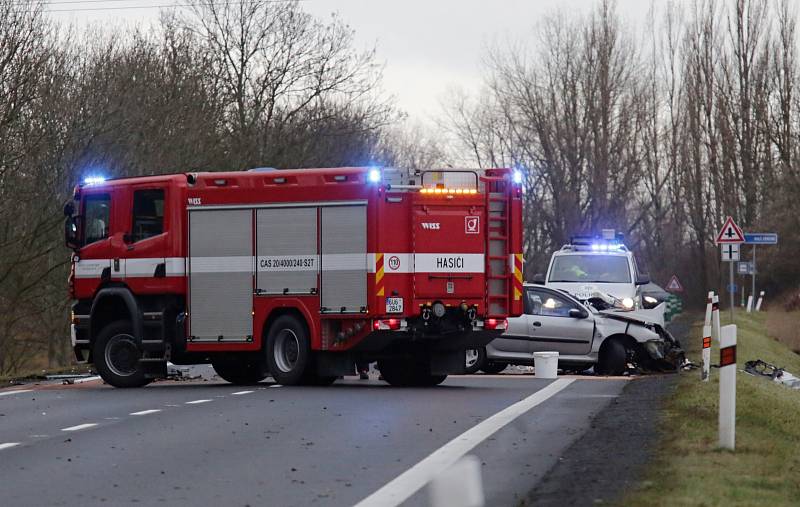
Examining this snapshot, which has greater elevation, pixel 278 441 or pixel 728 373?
pixel 728 373

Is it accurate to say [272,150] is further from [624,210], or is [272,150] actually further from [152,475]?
[152,475]

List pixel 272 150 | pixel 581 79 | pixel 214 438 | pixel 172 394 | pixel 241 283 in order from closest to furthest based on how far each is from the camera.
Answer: pixel 214 438 < pixel 172 394 < pixel 241 283 < pixel 272 150 < pixel 581 79

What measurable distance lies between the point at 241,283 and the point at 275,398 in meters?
3.24

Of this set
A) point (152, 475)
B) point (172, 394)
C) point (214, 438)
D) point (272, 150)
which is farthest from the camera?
point (272, 150)

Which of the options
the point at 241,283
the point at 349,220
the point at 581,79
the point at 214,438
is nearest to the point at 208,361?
the point at 241,283

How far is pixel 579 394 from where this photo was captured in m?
19.8

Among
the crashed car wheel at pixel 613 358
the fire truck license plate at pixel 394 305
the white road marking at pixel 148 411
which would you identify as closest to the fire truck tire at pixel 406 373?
the fire truck license plate at pixel 394 305

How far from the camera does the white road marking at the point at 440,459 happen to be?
9.74m

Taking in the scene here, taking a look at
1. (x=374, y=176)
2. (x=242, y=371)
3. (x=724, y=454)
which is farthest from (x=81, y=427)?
(x=242, y=371)

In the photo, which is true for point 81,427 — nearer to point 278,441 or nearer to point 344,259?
point 278,441

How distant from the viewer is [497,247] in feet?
69.9

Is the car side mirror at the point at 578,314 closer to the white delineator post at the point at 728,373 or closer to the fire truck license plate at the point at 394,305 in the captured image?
the fire truck license plate at the point at 394,305

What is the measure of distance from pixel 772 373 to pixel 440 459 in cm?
1620

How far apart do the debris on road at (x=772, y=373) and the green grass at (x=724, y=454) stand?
19.2 feet
